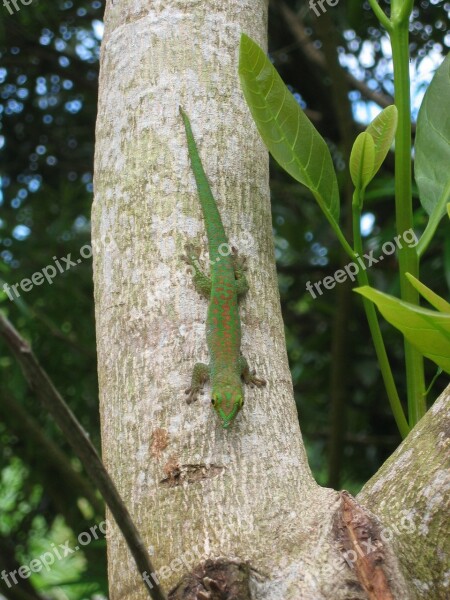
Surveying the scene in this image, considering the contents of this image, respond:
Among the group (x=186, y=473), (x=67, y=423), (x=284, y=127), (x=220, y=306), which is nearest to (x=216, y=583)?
(x=186, y=473)

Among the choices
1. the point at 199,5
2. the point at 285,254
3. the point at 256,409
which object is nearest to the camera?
the point at 256,409

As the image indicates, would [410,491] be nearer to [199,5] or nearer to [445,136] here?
[445,136]

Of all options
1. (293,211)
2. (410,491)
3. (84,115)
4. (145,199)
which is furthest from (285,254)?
(410,491)

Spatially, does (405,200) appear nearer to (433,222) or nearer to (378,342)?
(433,222)

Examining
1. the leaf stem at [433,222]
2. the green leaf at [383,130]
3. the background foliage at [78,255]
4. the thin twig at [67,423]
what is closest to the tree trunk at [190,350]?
the thin twig at [67,423]

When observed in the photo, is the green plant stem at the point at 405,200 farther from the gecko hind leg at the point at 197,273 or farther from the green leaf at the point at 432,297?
the gecko hind leg at the point at 197,273

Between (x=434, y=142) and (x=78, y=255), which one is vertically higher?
(x=78, y=255)

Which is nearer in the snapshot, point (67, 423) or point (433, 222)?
point (67, 423)

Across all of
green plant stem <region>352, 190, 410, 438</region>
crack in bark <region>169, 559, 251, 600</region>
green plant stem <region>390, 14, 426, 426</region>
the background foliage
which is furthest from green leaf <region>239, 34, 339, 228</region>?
the background foliage
